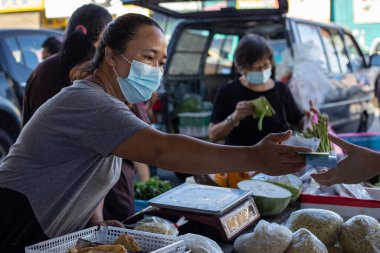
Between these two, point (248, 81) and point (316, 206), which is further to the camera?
point (248, 81)

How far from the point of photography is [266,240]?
194cm

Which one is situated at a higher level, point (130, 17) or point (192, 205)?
point (130, 17)

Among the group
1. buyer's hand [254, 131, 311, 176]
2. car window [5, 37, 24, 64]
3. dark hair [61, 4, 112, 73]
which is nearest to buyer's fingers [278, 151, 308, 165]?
buyer's hand [254, 131, 311, 176]

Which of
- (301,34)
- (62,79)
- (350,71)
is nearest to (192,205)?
(62,79)

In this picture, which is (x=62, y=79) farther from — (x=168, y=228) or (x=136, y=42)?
(x=168, y=228)

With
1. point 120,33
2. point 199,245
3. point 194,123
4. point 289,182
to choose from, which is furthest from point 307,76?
point 199,245

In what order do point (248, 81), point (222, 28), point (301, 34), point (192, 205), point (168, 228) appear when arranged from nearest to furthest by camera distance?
1. point (168, 228)
2. point (192, 205)
3. point (248, 81)
4. point (301, 34)
5. point (222, 28)

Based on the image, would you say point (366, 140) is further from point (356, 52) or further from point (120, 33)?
point (356, 52)

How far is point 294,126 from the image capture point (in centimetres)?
418

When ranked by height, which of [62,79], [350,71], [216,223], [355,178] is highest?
[62,79]

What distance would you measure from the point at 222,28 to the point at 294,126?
10.8 ft

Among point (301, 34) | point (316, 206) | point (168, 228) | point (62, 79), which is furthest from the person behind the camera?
point (301, 34)

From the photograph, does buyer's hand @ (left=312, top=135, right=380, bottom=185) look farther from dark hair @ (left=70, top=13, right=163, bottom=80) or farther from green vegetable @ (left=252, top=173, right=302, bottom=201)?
dark hair @ (left=70, top=13, right=163, bottom=80)

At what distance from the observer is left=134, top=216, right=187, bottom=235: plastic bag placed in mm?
1981
